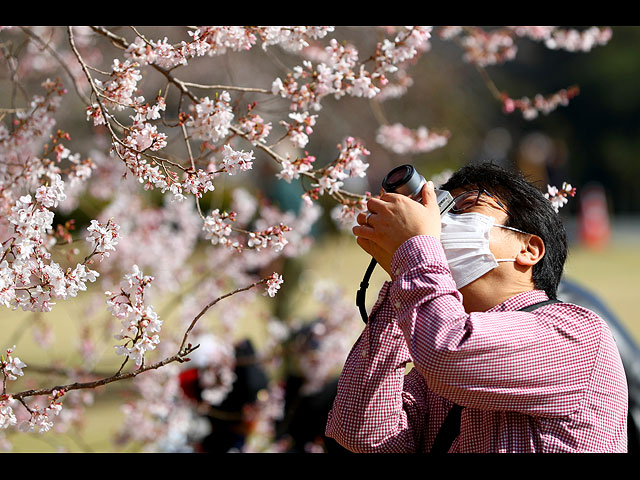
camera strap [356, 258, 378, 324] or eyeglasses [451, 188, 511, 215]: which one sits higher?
eyeglasses [451, 188, 511, 215]

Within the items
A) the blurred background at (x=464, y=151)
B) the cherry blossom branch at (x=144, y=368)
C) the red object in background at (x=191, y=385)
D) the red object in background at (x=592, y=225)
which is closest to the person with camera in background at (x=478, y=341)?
the cherry blossom branch at (x=144, y=368)

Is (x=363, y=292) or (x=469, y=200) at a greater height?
(x=469, y=200)

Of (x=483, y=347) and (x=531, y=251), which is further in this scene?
(x=531, y=251)

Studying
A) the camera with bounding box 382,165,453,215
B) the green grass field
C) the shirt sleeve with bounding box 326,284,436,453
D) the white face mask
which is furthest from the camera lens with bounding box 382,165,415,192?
the green grass field

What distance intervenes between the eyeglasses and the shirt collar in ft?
0.65

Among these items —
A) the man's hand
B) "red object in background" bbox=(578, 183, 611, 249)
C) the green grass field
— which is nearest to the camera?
the man's hand

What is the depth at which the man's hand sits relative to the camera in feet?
5.09

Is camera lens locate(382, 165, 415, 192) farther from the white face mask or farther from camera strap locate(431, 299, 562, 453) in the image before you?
camera strap locate(431, 299, 562, 453)

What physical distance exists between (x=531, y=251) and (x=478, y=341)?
0.35 metres

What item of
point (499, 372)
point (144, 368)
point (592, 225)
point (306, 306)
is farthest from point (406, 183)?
point (592, 225)

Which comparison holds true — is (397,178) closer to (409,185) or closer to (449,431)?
(409,185)

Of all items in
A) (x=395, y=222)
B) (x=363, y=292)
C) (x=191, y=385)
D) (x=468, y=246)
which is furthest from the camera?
(x=191, y=385)

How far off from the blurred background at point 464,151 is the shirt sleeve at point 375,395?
0.62 meters

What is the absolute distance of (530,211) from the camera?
5.70ft
